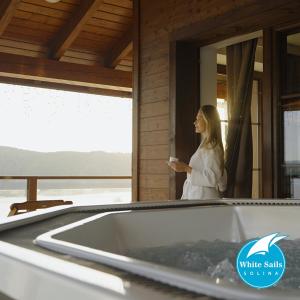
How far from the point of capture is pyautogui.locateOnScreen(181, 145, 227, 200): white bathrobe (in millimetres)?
2857

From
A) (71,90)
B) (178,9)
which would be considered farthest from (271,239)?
(71,90)

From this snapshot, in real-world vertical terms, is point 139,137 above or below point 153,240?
above

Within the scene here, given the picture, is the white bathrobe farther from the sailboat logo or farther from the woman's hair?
the sailboat logo

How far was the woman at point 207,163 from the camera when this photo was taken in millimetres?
2855

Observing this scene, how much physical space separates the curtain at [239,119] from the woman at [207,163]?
0.99 meters

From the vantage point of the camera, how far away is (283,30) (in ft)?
9.68

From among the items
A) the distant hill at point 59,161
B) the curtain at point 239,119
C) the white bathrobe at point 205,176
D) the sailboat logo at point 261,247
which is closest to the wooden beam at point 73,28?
the curtain at point 239,119

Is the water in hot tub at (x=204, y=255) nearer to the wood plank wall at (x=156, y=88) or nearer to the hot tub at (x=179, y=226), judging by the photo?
the hot tub at (x=179, y=226)

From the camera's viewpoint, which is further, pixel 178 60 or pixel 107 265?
pixel 178 60

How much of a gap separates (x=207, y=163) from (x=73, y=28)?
2.32m

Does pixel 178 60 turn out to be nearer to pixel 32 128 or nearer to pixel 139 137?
pixel 139 137

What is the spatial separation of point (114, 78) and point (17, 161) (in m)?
5.14

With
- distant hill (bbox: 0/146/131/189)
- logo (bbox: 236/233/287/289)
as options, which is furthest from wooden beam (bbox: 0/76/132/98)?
logo (bbox: 236/233/287/289)

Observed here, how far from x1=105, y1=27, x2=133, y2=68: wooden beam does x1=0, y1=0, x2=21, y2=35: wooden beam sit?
1220mm
